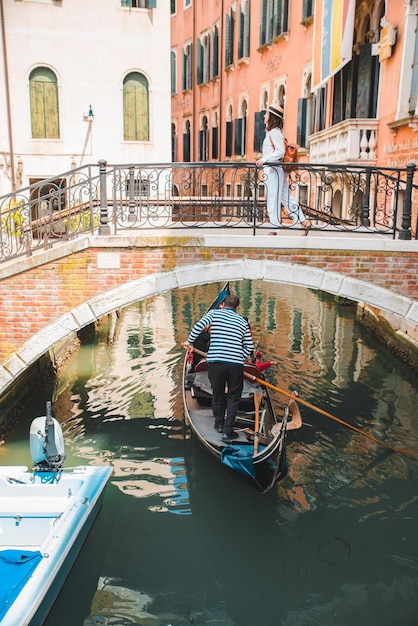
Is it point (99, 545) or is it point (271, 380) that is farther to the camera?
point (271, 380)

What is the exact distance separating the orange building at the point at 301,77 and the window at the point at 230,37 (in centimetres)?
3

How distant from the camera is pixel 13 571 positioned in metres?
4.11

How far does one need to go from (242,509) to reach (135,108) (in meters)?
7.90

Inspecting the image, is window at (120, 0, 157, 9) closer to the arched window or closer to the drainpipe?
the arched window

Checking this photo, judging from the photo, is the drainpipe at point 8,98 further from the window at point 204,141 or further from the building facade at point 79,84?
the window at point 204,141

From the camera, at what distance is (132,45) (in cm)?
1114

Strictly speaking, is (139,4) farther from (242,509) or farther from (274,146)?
(242,509)

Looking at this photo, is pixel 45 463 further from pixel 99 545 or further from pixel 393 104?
pixel 393 104

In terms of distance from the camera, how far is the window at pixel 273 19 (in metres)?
14.4

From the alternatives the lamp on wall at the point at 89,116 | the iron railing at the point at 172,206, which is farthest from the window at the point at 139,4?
the iron railing at the point at 172,206

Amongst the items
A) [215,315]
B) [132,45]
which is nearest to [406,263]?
[215,315]

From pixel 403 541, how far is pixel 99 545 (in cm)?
244

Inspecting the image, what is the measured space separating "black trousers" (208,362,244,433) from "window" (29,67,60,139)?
23.1ft

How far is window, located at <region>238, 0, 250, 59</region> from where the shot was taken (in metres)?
16.8
